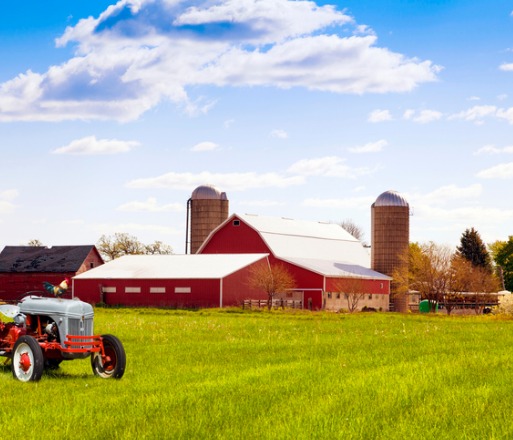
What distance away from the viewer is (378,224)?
79.5 metres

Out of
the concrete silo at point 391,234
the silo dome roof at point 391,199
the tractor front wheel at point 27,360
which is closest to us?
the tractor front wheel at point 27,360

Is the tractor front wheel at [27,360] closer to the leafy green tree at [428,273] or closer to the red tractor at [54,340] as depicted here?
the red tractor at [54,340]

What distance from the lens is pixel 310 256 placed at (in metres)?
75.6

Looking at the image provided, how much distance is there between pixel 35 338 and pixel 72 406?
3544 millimetres

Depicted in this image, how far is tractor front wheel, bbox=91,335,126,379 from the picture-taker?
14.8m

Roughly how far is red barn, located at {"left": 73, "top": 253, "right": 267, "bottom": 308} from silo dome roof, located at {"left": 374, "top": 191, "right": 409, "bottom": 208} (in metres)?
15.4

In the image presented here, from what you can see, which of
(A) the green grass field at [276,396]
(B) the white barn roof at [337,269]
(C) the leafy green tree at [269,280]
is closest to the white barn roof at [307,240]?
(B) the white barn roof at [337,269]

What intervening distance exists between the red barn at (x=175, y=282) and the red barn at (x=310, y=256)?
3.12 metres

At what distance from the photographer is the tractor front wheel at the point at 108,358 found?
14.8 m

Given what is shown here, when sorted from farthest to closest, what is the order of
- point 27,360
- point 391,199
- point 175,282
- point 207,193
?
point 207,193 < point 391,199 < point 175,282 < point 27,360

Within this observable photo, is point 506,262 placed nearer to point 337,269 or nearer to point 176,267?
point 337,269

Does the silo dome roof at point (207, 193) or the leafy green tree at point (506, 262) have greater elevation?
the silo dome roof at point (207, 193)

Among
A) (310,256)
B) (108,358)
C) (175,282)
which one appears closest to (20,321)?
(108,358)

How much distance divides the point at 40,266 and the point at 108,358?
227 feet
